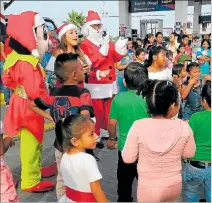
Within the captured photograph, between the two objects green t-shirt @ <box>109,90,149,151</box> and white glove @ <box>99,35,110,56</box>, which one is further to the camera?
white glove @ <box>99,35,110,56</box>

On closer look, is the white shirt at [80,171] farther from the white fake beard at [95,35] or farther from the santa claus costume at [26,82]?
the white fake beard at [95,35]

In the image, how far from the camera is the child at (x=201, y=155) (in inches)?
94.7

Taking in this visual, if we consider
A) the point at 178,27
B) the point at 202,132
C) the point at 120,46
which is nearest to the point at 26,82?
the point at 202,132

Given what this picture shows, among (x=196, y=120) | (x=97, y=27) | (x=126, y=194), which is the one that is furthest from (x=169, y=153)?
(x=97, y=27)

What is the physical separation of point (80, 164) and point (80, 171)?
4 centimetres

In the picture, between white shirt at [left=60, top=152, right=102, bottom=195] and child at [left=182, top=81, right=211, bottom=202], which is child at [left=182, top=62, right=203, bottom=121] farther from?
white shirt at [left=60, top=152, right=102, bottom=195]

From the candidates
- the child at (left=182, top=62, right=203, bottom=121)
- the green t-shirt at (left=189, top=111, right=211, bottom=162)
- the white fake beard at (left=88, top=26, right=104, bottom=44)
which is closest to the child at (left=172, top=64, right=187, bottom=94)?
the child at (left=182, top=62, right=203, bottom=121)

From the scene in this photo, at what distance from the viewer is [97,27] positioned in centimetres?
445

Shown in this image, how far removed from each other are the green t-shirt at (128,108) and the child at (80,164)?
0.55 m

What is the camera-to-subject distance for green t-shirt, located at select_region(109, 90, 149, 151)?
2.59 metres

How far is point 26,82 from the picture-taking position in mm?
2936

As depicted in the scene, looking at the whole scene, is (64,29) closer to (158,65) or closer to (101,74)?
(101,74)

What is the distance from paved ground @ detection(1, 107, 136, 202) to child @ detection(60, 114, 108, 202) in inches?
46.3

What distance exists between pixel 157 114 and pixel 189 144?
25cm
